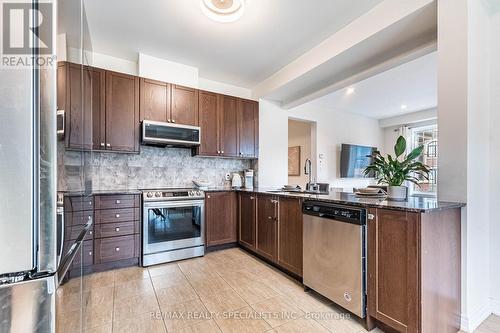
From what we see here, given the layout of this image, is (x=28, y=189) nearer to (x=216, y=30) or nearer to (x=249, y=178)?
(x=216, y=30)

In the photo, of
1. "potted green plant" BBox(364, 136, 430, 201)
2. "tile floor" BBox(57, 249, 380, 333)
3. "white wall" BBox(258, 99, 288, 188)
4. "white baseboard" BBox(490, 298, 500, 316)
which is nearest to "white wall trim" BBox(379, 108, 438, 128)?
"white wall" BBox(258, 99, 288, 188)

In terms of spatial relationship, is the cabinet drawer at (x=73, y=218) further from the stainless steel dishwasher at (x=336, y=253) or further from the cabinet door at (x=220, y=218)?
the cabinet door at (x=220, y=218)

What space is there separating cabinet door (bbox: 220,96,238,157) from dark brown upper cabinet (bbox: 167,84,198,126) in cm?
45

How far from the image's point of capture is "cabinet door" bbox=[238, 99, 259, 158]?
3.82 meters

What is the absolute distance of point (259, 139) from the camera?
13.3ft

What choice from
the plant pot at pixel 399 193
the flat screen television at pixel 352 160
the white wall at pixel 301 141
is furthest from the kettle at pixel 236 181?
the flat screen television at pixel 352 160

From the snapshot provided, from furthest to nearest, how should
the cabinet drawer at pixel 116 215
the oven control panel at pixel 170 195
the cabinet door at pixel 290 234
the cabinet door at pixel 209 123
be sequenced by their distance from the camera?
the cabinet door at pixel 209 123 → the oven control panel at pixel 170 195 → the cabinet drawer at pixel 116 215 → the cabinet door at pixel 290 234

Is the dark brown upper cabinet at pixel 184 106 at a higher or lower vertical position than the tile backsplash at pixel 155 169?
higher

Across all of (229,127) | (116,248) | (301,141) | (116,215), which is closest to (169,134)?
(229,127)

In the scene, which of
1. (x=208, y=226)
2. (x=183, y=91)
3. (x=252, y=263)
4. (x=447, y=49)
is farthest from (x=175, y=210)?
(x=447, y=49)

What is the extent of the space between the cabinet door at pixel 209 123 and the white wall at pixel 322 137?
3.04 ft

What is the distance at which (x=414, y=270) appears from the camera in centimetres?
140

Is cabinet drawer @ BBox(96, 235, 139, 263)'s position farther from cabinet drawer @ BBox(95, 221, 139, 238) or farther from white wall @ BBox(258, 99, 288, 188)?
white wall @ BBox(258, 99, 288, 188)

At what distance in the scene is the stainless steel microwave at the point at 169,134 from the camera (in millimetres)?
2959
